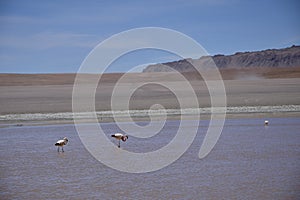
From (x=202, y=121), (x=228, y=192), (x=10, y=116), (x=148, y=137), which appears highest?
(x=10, y=116)

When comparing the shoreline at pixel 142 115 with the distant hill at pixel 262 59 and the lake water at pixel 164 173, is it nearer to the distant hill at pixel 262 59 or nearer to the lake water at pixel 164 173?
the lake water at pixel 164 173

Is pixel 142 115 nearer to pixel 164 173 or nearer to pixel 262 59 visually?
pixel 164 173

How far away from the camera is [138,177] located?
8.91 metres

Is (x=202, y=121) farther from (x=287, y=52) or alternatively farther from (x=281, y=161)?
(x=287, y=52)

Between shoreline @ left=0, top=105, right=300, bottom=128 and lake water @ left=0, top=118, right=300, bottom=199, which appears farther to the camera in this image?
shoreline @ left=0, top=105, right=300, bottom=128

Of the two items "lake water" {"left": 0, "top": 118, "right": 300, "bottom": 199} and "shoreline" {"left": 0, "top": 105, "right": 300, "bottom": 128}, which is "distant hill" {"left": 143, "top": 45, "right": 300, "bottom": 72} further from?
"lake water" {"left": 0, "top": 118, "right": 300, "bottom": 199}

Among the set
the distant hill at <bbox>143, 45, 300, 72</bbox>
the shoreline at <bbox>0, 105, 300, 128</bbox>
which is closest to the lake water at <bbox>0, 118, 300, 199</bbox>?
the shoreline at <bbox>0, 105, 300, 128</bbox>

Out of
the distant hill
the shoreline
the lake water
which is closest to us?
the lake water

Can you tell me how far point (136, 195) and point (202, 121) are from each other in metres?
12.1

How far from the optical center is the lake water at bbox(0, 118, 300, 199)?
25.3 ft

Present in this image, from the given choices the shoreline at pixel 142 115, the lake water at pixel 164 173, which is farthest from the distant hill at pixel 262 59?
the lake water at pixel 164 173

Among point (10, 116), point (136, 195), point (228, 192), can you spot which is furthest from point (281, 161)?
point (10, 116)

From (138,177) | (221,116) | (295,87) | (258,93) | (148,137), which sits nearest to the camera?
(138,177)

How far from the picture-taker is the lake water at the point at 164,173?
25.3 ft
